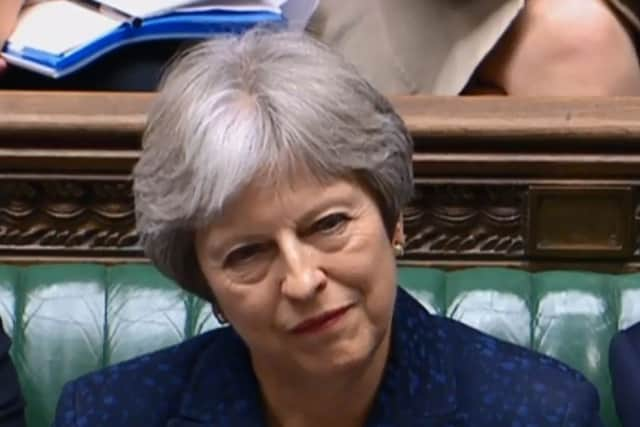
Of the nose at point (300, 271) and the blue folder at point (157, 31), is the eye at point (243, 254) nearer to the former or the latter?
the nose at point (300, 271)

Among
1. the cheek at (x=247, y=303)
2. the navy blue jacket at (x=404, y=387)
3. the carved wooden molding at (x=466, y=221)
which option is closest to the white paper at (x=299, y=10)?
the carved wooden molding at (x=466, y=221)

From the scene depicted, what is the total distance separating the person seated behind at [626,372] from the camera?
5.38 feet

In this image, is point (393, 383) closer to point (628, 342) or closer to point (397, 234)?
point (397, 234)

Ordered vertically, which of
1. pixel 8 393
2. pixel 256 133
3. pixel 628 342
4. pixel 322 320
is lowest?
pixel 8 393

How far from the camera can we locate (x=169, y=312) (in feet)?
6.03

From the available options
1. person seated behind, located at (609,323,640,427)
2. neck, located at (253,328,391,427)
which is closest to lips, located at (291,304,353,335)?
neck, located at (253,328,391,427)

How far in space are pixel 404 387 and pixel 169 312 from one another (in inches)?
18.1

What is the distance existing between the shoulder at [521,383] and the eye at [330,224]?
24cm

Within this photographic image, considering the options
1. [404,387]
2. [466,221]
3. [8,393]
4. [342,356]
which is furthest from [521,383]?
[8,393]

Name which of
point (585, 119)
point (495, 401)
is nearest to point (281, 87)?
point (495, 401)

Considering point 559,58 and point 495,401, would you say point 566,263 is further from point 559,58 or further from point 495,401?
point 495,401

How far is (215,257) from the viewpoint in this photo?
1.37 meters

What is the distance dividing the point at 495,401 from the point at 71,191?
2.25 ft

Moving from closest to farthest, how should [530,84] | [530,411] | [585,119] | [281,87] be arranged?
[281,87]
[530,411]
[585,119]
[530,84]
